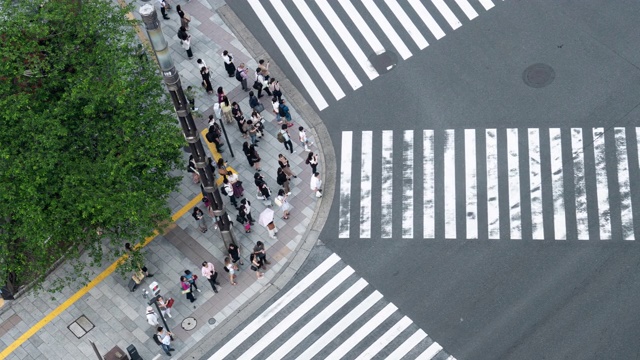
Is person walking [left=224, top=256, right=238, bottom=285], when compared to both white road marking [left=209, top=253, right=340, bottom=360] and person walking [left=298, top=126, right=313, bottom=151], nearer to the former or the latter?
white road marking [left=209, top=253, right=340, bottom=360]

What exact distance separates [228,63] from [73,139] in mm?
9736

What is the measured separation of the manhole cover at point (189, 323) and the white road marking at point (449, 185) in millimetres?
9730

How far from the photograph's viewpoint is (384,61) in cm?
4091

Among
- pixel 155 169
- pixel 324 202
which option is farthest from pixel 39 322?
pixel 324 202

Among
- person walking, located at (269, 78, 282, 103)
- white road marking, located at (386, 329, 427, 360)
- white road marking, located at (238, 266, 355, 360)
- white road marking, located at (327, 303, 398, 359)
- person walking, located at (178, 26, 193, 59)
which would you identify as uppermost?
person walking, located at (178, 26, 193, 59)

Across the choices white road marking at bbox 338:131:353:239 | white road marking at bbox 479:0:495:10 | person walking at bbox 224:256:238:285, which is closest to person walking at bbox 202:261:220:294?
person walking at bbox 224:256:238:285

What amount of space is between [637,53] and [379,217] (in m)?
12.9

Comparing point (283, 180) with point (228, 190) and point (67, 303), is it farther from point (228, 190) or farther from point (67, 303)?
point (67, 303)

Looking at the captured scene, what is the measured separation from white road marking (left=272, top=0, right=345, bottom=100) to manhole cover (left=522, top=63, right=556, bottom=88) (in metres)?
7.56

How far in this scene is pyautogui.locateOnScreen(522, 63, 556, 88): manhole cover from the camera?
39312mm

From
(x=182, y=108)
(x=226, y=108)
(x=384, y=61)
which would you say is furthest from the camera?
(x=384, y=61)

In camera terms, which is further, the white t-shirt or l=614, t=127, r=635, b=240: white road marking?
the white t-shirt

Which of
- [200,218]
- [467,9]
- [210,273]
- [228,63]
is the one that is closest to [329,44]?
[228,63]

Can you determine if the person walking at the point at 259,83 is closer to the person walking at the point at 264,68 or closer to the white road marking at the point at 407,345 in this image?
the person walking at the point at 264,68
